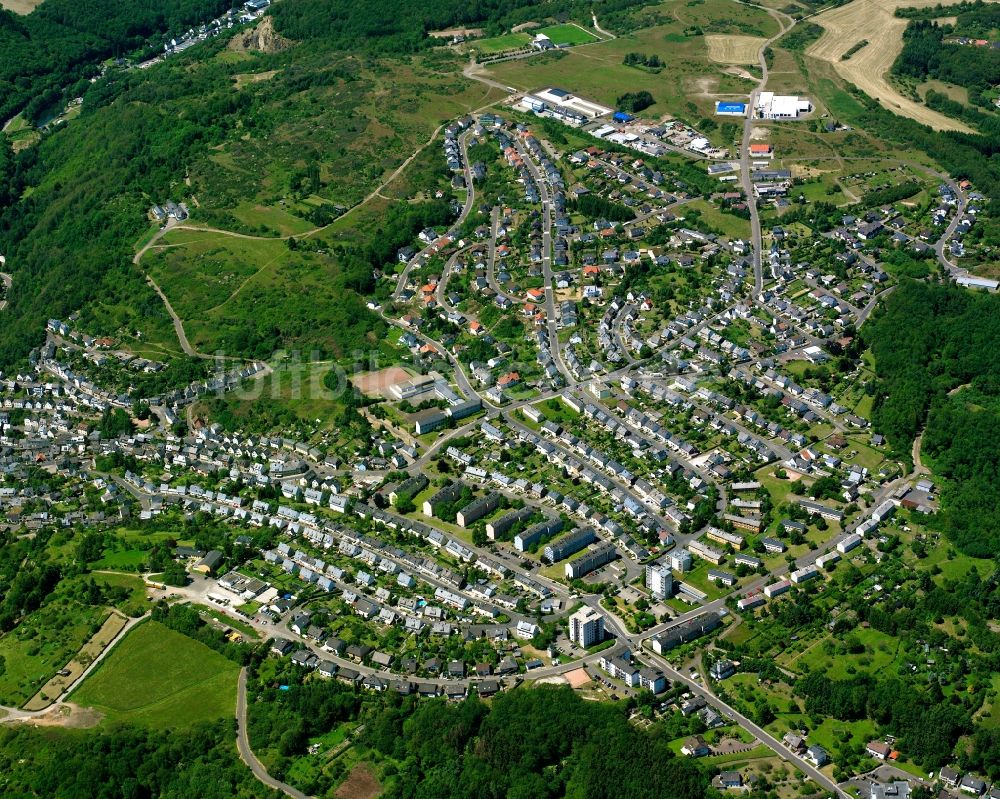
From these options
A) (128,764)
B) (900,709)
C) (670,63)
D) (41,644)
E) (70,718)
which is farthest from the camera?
(670,63)

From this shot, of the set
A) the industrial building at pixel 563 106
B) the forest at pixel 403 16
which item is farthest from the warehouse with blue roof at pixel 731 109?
the forest at pixel 403 16

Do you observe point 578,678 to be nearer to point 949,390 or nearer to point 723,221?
point 949,390

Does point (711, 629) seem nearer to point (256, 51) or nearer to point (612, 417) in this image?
point (612, 417)

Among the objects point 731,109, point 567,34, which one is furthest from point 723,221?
point 567,34

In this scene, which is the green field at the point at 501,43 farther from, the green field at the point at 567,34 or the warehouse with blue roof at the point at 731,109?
the warehouse with blue roof at the point at 731,109

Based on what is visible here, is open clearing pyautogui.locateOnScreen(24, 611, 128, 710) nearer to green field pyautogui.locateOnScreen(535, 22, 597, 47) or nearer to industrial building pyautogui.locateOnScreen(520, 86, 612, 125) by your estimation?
industrial building pyautogui.locateOnScreen(520, 86, 612, 125)

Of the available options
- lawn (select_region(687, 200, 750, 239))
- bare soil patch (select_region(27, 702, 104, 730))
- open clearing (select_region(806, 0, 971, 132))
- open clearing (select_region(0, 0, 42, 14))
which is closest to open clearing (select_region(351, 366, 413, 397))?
bare soil patch (select_region(27, 702, 104, 730))
